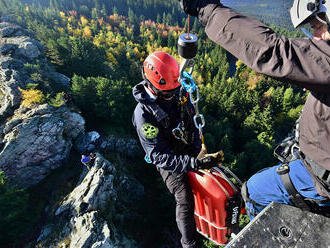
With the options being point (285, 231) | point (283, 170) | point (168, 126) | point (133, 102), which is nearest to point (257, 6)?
point (168, 126)

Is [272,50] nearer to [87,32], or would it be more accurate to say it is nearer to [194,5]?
[194,5]

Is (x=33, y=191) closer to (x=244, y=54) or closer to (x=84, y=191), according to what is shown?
(x=84, y=191)

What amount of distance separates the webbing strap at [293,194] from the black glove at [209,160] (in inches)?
42.6

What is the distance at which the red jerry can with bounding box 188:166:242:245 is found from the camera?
3.74 meters

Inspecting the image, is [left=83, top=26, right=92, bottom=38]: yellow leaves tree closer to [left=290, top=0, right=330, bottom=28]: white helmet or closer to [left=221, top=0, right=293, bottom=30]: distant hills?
[left=221, top=0, right=293, bottom=30]: distant hills

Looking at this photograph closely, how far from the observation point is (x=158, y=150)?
411 cm

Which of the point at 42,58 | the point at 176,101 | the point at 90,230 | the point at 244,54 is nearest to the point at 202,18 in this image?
the point at 244,54

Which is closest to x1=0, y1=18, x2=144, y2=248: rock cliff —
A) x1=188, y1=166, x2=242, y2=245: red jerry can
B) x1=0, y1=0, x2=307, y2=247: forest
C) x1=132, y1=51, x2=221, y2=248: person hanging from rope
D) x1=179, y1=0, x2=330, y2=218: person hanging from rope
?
x1=0, y1=0, x2=307, y2=247: forest

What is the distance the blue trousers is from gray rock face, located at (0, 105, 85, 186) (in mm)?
24429

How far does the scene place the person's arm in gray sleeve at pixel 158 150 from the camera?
3928 millimetres

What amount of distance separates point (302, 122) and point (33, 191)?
2712 cm

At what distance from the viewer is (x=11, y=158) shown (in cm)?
2069

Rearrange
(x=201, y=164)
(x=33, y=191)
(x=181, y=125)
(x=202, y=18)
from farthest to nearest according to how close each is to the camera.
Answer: (x=33, y=191)
(x=181, y=125)
(x=201, y=164)
(x=202, y=18)

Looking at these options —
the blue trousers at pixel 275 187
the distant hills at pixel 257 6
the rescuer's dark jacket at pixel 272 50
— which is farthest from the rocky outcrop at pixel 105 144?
the rescuer's dark jacket at pixel 272 50
